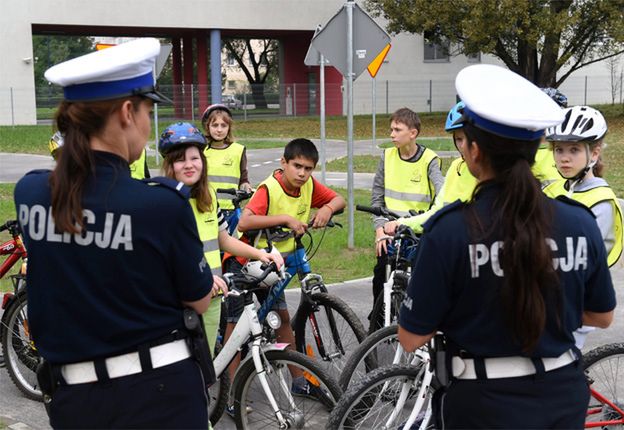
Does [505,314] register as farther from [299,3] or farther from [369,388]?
[299,3]

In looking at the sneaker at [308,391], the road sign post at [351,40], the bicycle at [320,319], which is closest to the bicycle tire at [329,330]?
the bicycle at [320,319]

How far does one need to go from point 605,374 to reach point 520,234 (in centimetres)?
258

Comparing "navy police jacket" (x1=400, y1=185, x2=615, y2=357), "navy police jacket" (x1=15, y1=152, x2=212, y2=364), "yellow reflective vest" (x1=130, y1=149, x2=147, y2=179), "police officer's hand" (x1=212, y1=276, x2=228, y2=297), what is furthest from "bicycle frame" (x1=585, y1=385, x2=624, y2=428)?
"yellow reflective vest" (x1=130, y1=149, x2=147, y2=179)

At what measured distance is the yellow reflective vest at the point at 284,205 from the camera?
5.54 metres

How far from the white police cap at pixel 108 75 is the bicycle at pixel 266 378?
2.19 m

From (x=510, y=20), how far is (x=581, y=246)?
29.9 m

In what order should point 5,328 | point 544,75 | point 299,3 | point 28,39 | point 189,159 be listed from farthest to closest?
point 299,3 < point 28,39 < point 544,75 < point 5,328 < point 189,159

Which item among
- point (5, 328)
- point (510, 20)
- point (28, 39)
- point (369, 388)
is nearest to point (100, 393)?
point (369, 388)

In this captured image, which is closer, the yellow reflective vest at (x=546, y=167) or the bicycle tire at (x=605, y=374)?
the bicycle tire at (x=605, y=374)

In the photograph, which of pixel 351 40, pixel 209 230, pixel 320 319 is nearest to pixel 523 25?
pixel 351 40

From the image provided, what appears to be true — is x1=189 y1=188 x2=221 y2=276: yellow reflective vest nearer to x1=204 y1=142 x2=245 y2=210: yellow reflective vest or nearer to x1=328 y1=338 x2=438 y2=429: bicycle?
x1=328 y1=338 x2=438 y2=429: bicycle

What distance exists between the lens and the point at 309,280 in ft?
17.8

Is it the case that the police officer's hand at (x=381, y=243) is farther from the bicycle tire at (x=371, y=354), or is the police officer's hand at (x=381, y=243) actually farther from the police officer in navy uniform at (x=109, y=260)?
the police officer in navy uniform at (x=109, y=260)

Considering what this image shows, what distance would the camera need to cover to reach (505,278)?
2514 millimetres
